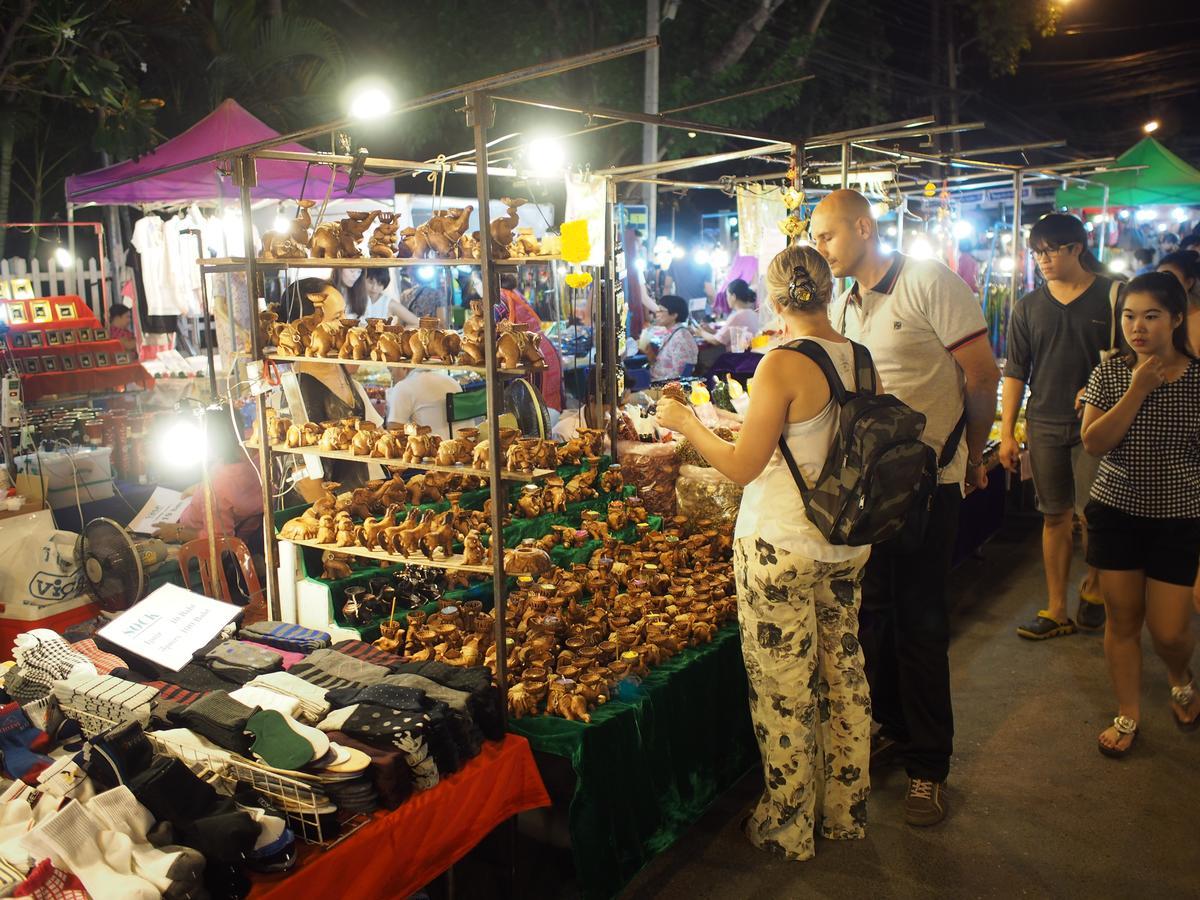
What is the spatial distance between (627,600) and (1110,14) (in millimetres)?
24742

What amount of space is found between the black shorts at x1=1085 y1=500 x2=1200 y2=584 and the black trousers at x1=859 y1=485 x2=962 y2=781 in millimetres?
825

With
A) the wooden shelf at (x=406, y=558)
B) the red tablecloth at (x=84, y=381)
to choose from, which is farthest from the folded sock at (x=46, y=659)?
the red tablecloth at (x=84, y=381)

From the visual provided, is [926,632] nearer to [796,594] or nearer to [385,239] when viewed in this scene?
[796,594]

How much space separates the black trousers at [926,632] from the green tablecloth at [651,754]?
635 millimetres

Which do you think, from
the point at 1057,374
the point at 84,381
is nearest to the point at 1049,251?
the point at 1057,374

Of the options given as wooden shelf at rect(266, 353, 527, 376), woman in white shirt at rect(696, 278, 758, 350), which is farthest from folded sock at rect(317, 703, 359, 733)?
woman in white shirt at rect(696, 278, 758, 350)

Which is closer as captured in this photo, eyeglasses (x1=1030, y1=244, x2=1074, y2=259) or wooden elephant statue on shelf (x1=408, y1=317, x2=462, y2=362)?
wooden elephant statue on shelf (x1=408, y1=317, x2=462, y2=362)

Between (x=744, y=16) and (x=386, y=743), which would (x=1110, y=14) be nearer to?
(x=744, y=16)

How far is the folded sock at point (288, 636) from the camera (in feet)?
11.5

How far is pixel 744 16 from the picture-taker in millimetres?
15398

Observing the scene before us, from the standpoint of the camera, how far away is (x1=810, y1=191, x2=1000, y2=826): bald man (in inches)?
132

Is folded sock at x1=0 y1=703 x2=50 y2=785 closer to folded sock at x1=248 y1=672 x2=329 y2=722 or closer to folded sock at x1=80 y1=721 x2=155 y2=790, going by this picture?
folded sock at x1=80 y1=721 x2=155 y2=790

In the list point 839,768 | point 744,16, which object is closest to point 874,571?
point 839,768

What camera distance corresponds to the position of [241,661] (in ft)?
10.6
